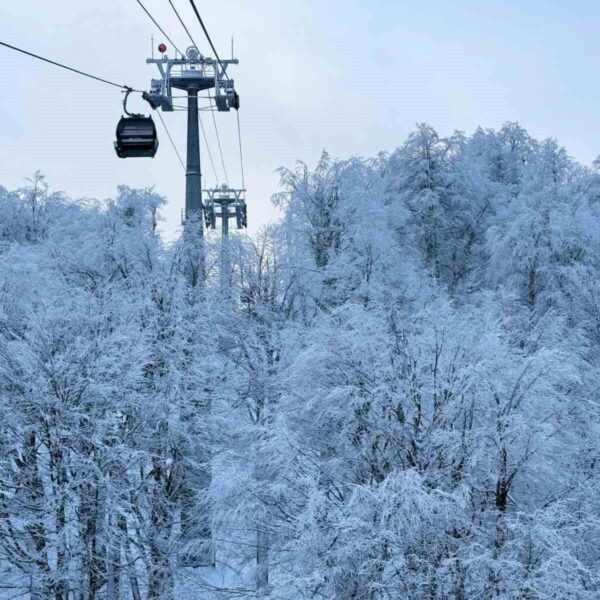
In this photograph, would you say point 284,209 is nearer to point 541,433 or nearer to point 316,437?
point 316,437

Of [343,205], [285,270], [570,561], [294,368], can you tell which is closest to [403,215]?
[343,205]

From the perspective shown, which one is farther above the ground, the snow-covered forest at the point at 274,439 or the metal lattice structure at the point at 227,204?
the metal lattice structure at the point at 227,204

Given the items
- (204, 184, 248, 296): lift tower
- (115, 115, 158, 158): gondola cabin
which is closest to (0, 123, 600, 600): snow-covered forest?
(115, 115, 158, 158): gondola cabin

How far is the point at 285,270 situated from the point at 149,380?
702 cm

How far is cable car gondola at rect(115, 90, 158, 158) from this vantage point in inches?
554

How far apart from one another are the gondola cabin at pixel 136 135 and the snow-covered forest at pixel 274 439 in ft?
13.7

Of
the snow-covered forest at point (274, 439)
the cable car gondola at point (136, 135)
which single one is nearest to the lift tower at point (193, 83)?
the snow-covered forest at point (274, 439)

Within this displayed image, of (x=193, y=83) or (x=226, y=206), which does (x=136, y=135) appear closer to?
(x=193, y=83)

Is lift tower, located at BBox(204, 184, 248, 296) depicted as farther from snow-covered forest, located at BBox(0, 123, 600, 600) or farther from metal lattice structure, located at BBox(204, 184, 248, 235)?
snow-covered forest, located at BBox(0, 123, 600, 600)

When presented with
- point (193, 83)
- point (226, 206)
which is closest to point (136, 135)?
point (193, 83)

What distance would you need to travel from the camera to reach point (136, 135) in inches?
555

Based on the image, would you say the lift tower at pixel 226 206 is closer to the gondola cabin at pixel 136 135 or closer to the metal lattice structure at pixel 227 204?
the metal lattice structure at pixel 227 204

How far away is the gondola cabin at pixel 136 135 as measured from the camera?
14062 mm

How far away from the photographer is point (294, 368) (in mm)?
17562
